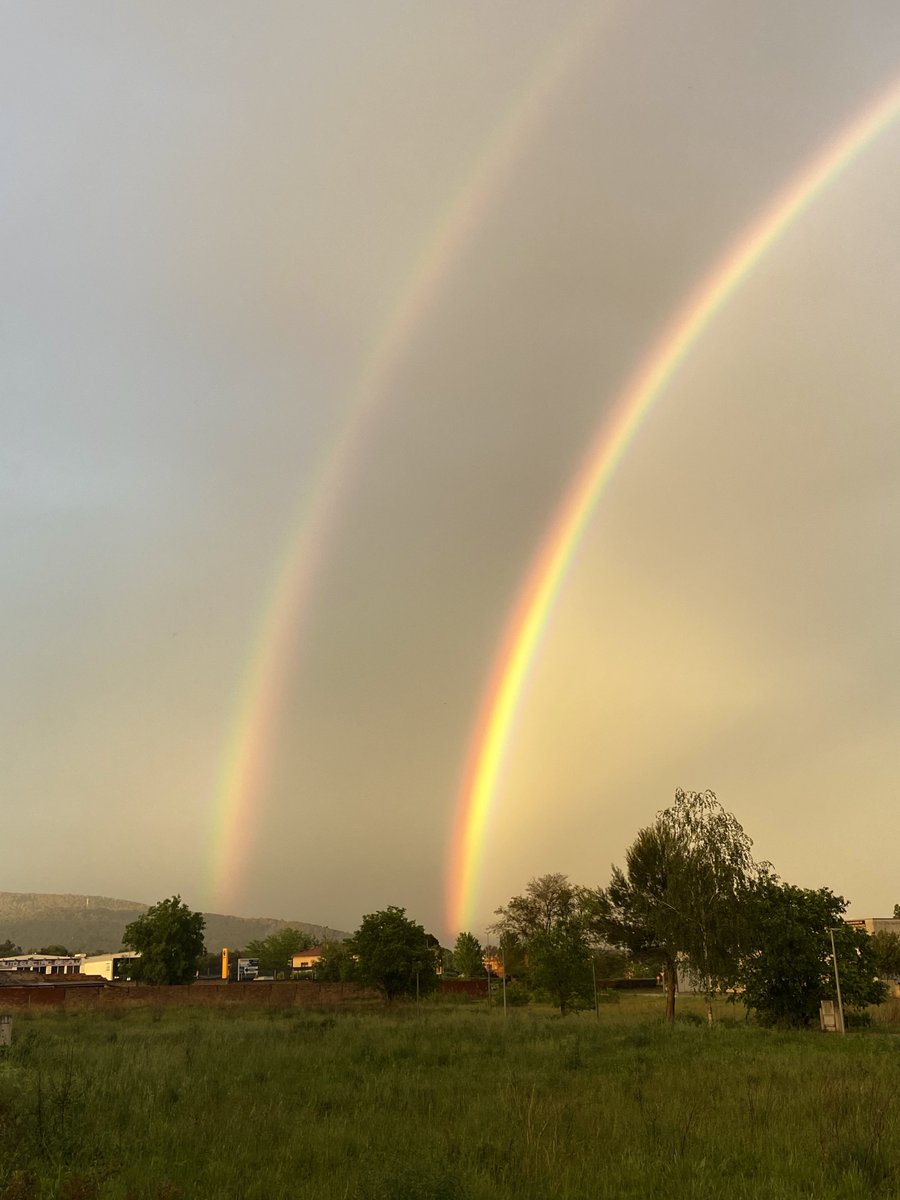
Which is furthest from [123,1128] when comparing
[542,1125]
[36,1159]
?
[542,1125]

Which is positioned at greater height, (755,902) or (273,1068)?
(755,902)

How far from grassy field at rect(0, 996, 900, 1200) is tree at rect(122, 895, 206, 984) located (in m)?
36.1

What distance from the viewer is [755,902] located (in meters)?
32.2

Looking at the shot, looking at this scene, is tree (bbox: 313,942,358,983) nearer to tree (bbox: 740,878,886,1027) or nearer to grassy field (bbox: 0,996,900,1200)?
tree (bbox: 740,878,886,1027)

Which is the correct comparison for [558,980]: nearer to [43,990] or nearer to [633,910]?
[633,910]

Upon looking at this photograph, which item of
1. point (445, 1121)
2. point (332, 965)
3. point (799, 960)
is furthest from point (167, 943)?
point (445, 1121)

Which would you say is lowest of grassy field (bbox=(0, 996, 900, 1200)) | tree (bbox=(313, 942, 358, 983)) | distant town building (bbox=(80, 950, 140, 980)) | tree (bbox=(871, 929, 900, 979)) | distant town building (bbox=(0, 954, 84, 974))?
distant town building (bbox=(0, 954, 84, 974))

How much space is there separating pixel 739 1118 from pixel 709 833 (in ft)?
75.8

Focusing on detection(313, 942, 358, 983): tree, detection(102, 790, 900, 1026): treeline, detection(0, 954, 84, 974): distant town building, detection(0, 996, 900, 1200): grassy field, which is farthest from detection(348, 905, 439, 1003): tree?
detection(0, 954, 84, 974): distant town building

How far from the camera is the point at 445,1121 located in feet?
36.2

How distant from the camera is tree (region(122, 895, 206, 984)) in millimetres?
52469

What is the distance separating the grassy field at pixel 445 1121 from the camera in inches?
315

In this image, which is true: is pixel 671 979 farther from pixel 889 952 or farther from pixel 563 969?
pixel 889 952

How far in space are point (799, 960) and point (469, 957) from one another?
57.0 meters
